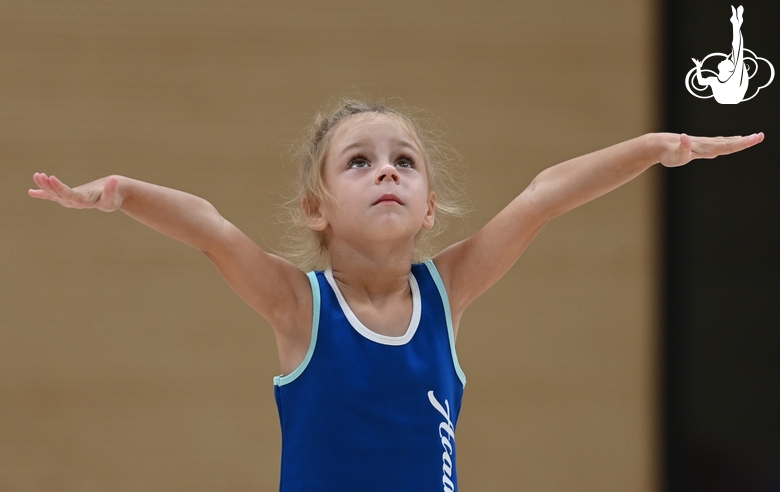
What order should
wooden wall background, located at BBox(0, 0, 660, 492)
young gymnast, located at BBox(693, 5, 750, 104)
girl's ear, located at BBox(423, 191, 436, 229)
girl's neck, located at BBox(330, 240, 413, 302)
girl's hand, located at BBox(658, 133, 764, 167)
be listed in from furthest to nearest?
1. wooden wall background, located at BBox(0, 0, 660, 492)
2. young gymnast, located at BBox(693, 5, 750, 104)
3. girl's ear, located at BBox(423, 191, 436, 229)
4. girl's neck, located at BBox(330, 240, 413, 302)
5. girl's hand, located at BBox(658, 133, 764, 167)

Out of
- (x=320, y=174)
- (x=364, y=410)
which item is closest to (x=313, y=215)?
(x=320, y=174)

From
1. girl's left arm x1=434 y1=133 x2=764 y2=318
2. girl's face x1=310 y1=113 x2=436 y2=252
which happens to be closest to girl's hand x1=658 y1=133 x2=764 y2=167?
girl's left arm x1=434 y1=133 x2=764 y2=318

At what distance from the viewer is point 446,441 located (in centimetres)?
154

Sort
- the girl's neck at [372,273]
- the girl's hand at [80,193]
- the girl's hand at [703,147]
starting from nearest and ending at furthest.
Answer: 1. the girl's hand at [80,193]
2. the girl's hand at [703,147]
3. the girl's neck at [372,273]

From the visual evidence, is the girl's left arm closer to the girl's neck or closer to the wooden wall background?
the girl's neck

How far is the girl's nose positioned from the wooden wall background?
154cm

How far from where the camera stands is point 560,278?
325cm

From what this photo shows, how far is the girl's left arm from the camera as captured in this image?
4.84 feet

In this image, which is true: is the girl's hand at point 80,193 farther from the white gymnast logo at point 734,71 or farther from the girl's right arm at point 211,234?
the white gymnast logo at point 734,71

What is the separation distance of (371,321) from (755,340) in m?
1.91

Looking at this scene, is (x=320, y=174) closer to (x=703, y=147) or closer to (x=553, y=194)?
(x=553, y=194)

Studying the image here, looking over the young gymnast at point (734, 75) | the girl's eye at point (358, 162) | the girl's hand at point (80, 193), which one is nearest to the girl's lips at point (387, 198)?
the girl's eye at point (358, 162)

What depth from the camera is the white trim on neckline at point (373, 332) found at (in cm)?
153

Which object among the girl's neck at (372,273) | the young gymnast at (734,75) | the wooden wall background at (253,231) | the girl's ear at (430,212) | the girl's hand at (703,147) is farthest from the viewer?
the wooden wall background at (253,231)
